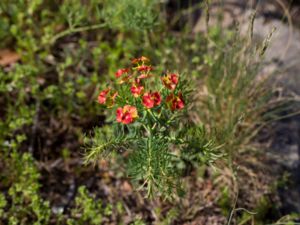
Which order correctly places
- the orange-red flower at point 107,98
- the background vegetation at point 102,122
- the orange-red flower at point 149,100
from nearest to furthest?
the orange-red flower at point 149,100 → the orange-red flower at point 107,98 → the background vegetation at point 102,122

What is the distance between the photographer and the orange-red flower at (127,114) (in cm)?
196

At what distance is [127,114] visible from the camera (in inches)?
77.9

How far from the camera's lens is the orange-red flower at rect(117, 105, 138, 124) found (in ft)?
6.45

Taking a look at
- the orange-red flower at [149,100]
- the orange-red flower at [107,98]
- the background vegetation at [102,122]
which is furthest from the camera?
the background vegetation at [102,122]

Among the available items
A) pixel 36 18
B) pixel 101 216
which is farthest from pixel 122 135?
pixel 36 18

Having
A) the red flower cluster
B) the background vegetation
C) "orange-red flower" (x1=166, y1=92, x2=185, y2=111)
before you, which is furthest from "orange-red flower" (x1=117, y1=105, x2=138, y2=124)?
the background vegetation

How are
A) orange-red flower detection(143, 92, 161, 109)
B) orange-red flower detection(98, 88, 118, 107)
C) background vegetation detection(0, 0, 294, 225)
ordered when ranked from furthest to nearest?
background vegetation detection(0, 0, 294, 225) → orange-red flower detection(98, 88, 118, 107) → orange-red flower detection(143, 92, 161, 109)

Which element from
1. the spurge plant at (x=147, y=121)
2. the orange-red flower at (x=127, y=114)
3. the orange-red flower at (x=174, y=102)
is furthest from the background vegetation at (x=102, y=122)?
the orange-red flower at (x=127, y=114)

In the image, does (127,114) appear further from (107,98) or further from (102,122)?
(102,122)

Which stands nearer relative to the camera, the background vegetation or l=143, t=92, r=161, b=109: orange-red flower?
l=143, t=92, r=161, b=109: orange-red flower

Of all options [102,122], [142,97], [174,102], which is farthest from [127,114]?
[102,122]

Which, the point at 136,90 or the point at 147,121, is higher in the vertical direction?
the point at 136,90

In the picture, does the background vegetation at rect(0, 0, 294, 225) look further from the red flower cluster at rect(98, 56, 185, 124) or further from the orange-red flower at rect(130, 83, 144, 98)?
the orange-red flower at rect(130, 83, 144, 98)

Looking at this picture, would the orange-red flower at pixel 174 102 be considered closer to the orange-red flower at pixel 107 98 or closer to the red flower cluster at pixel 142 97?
the red flower cluster at pixel 142 97
